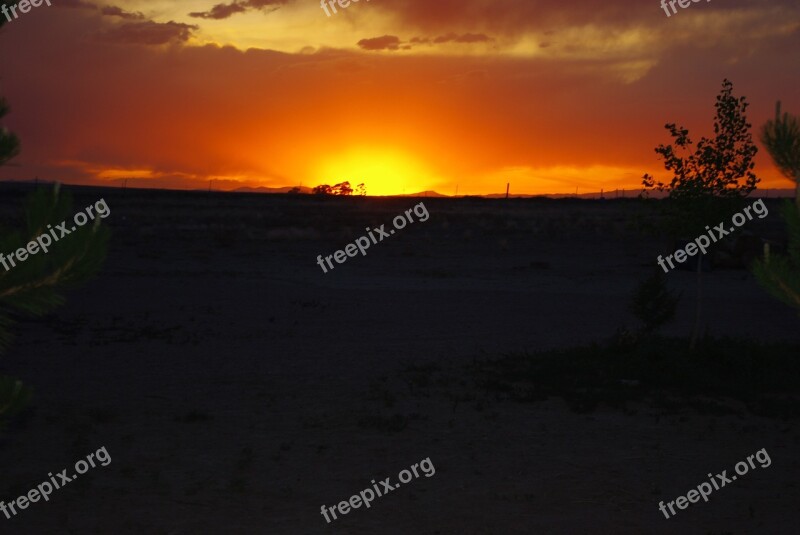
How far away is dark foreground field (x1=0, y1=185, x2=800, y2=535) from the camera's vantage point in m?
8.07

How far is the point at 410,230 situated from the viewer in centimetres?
4778

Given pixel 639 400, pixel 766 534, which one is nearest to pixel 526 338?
pixel 639 400
